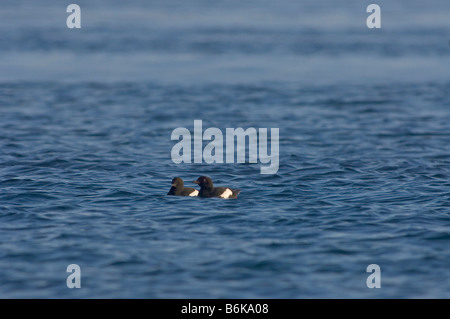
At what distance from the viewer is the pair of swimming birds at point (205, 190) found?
528 inches

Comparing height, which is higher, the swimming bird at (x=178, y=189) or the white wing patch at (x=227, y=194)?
the swimming bird at (x=178, y=189)

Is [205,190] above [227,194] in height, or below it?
above

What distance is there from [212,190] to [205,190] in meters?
0.17

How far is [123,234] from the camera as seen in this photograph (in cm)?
1147

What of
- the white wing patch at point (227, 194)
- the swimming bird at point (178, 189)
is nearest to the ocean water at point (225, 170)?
the white wing patch at point (227, 194)

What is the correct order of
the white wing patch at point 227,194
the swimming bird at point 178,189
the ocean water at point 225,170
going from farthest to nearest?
the swimming bird at point 178,189
the white wing patch at point 227,194
the ocean water at point 225,170

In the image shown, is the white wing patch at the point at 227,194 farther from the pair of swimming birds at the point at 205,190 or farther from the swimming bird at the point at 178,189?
the swimming bird at the point at 178,189

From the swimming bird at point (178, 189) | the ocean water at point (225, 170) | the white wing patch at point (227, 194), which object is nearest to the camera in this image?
the ocean water at point (225, 170)

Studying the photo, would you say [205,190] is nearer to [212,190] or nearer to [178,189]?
[212,190]

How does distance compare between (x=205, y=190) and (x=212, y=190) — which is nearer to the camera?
(x=212, y=190)

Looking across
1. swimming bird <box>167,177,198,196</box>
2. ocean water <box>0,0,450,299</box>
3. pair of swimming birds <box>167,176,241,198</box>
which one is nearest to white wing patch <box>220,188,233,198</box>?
pair of swimming birds <box>167,176,241,198</box>

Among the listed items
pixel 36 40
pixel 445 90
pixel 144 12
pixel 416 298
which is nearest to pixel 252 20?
pixel 144 12

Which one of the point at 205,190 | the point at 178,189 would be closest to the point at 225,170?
the point at 205,190

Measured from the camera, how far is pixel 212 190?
13.5 m
